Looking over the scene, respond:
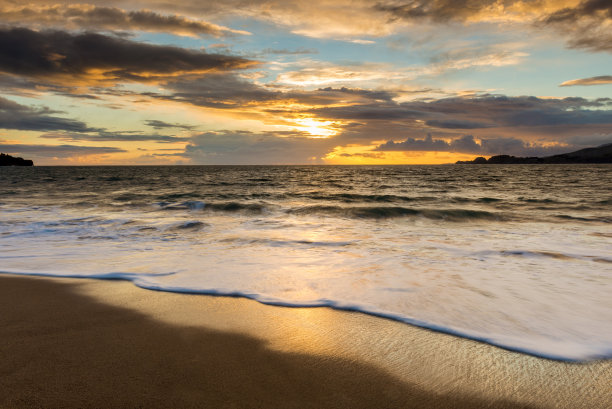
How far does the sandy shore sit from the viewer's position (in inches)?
91.7

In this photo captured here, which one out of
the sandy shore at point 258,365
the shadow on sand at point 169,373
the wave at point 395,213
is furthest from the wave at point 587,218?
the shadow on sand at point 169,373

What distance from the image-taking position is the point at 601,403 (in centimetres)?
231

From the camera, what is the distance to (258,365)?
2.76m

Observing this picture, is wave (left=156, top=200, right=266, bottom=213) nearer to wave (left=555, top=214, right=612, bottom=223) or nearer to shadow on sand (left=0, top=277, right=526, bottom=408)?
wave (left=555, top=214, right=612, bottom=223)

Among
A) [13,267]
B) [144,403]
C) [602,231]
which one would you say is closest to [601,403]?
[144,403]

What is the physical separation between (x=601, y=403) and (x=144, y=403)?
2920 millimetres

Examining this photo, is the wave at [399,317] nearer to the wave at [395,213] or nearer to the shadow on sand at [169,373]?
the shadow on sand at [169,373]

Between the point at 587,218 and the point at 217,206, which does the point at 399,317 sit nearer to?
the point at 587,218

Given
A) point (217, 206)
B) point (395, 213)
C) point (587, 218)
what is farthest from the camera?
point (217, 206)

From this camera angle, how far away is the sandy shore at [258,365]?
233 centimetres

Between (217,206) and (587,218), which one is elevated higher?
(217,206)

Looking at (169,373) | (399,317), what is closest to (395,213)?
(399,317)

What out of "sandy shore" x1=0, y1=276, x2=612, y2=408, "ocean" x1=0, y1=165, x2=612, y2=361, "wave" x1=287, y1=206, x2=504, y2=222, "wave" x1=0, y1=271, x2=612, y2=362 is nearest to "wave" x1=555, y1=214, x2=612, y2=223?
"ocean" x1=0, y1=165, x2=612, y2=361

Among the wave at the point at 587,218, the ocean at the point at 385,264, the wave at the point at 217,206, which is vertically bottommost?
the ocean at the point at 385,264
